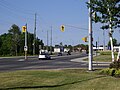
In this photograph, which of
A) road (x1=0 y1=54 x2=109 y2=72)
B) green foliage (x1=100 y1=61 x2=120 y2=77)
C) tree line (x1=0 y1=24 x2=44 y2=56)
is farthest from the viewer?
tree line (x1=0 y1=24 x2=44 y2=56)

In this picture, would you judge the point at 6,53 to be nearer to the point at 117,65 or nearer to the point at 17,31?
the point at 17,31

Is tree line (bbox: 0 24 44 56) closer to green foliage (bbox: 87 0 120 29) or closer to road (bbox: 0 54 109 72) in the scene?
road (bbox: 0 54 109 72)

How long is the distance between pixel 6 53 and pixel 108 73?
309 feet

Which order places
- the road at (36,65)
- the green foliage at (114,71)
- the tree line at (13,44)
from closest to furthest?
the green foliage at (114,71) → the road at (36,65) → the tree line at (13,44)

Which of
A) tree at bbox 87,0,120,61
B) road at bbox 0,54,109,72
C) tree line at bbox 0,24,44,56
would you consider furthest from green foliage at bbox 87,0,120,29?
tree line at bbox 0,24,44,56

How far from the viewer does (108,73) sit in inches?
824

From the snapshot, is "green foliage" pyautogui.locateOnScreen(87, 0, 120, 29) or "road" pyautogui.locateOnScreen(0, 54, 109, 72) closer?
"green foliage" pyautogui.locateOnScreen(87, 0, 120, 29)

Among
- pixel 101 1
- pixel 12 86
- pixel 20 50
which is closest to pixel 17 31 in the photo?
pixel 20 50

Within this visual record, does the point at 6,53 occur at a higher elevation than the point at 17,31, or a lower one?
lower

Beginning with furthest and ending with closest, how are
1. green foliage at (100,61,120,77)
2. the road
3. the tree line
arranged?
the tree line < the road < green foliage at (100,61,120,77)

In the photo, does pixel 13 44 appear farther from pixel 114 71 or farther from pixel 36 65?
pixel 114 71

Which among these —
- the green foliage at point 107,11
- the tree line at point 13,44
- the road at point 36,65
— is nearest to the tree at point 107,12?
the green foliage at point 107,11

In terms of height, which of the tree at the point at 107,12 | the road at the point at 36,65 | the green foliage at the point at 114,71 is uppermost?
the tree at the point at 107,12

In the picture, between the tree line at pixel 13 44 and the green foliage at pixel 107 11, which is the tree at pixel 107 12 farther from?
the tree line at pixel 13 44
